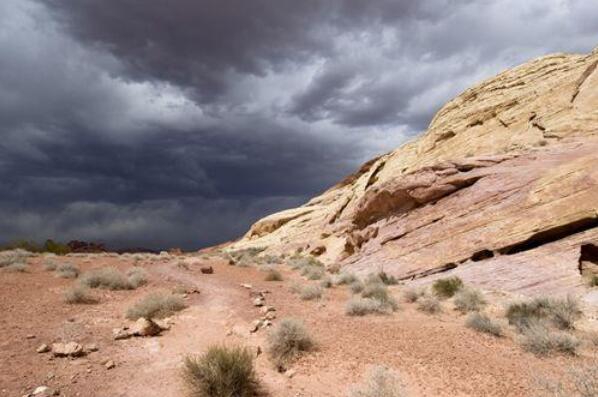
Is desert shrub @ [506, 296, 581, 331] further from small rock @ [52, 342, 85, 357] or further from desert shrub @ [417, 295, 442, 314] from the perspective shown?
small rock @ [52, 342, 85, 357]

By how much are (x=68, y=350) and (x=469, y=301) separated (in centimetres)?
991

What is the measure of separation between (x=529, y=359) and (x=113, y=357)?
308 inches

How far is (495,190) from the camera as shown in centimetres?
1584

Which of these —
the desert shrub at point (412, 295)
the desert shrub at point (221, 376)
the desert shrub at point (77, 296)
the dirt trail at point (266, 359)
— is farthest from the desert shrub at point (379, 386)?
the desert shrub at point (77, 296)

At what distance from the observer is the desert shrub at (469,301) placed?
10.4 m

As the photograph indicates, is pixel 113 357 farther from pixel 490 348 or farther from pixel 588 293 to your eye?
pixel 588 293

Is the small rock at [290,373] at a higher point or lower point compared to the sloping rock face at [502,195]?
lower

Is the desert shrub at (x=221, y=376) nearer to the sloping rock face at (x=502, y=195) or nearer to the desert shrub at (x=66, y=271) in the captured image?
the sloping rock face at (x=502, y=195)

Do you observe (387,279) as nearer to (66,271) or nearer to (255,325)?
(255,325)

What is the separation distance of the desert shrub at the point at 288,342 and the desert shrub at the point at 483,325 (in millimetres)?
3870

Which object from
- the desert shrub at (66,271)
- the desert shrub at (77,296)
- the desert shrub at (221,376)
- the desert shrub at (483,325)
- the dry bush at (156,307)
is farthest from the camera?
the desert shrub at (66,271)

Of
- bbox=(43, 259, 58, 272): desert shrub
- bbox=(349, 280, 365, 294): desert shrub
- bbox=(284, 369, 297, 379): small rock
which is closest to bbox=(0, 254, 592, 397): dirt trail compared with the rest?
bbox=(284, 369, 297, 379): small rock

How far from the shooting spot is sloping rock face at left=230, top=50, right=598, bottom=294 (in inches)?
498

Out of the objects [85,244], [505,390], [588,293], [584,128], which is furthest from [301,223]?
[85,244]
